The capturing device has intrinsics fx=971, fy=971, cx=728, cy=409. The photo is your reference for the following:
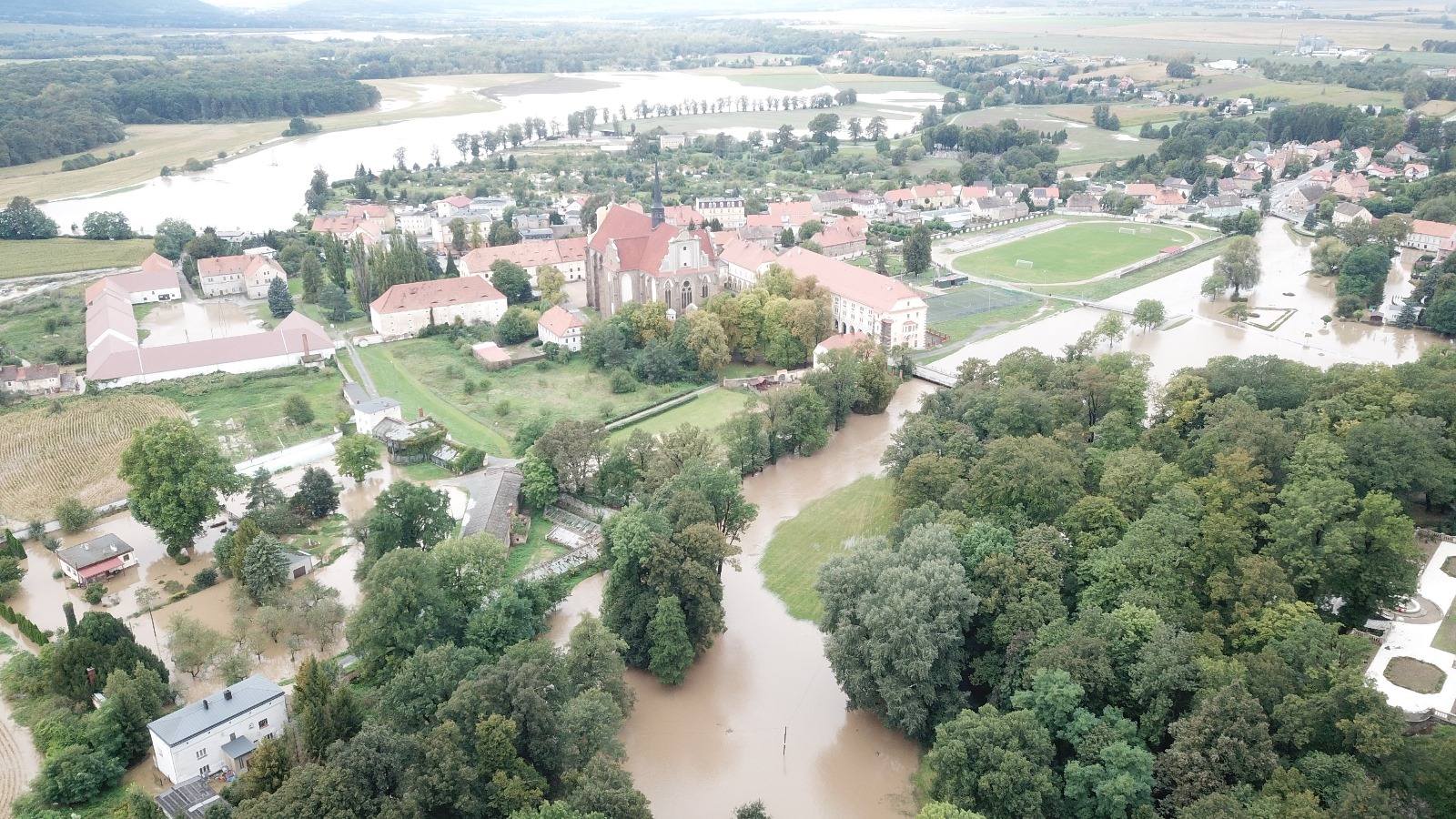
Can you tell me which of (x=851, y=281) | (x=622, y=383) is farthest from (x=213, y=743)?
(x=851, y=281)

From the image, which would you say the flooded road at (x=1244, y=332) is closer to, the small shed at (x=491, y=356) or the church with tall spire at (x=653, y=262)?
the church with tall spire at (x=653, y=262)

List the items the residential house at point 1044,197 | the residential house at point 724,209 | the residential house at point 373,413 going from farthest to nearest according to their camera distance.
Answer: the residential house at point 1044,197 < the residential house at point 724,209 < the residential house at point 373,413

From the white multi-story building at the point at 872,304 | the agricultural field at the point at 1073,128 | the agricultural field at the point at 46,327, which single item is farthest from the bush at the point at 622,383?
the agricultural field at the point at 1073,128

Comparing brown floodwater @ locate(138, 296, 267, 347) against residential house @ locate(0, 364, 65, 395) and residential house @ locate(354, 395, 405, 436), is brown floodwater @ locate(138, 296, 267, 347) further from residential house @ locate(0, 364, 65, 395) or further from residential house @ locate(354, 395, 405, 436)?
residential house @ locate(354, 395, 405, 436)

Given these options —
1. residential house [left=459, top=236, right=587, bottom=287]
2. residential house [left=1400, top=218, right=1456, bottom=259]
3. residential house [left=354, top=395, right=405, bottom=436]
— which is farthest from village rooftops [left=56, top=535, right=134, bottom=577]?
residential house [left=1400, top=218, right=1456, bottom=259]

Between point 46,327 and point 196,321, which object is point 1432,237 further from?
point 46,327

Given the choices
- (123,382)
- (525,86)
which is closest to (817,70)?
(525,86)
